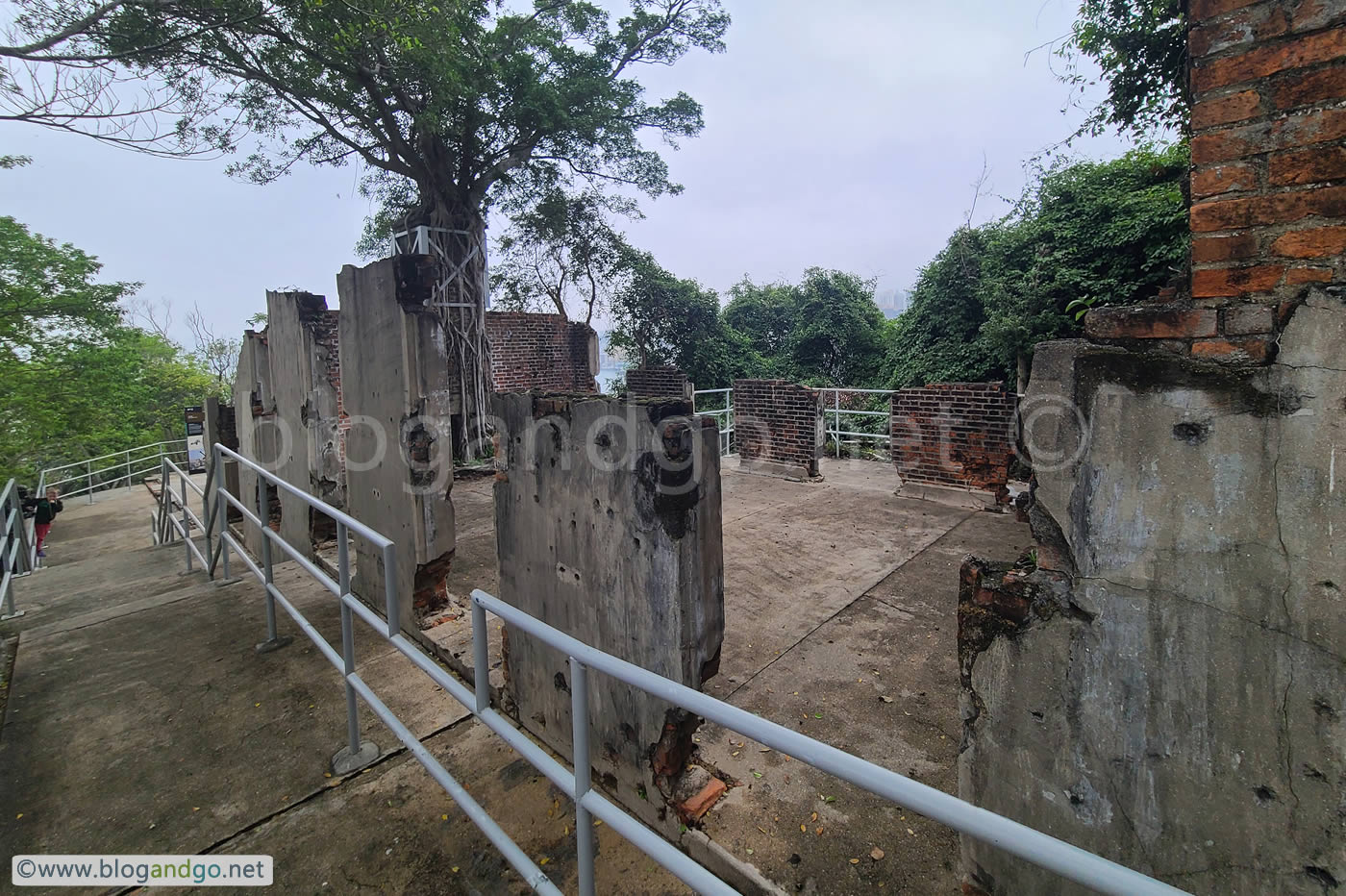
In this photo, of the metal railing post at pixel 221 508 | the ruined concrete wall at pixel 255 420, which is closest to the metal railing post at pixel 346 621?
the metal railing post at pixel 221 508

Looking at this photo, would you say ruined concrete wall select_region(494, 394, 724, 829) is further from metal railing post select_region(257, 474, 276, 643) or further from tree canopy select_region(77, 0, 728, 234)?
tree canopy select_region(77, 0, 728, 234)

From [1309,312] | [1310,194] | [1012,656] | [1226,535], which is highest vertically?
[1310,194]

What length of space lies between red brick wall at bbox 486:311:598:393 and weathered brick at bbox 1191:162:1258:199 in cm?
1050

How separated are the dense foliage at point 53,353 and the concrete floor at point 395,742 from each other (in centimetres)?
696

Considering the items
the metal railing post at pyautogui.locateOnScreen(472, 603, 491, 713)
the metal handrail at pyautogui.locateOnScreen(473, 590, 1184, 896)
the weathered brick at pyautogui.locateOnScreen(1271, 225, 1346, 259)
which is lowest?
the metal railing post at pyautogui.locateOnScreen(472, 603, 491, 713)

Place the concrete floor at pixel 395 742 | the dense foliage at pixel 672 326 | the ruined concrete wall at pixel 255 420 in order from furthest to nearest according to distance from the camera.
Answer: the dense foliage at pixel 672 326
the ruined concrete wall at pixel 255 420
the concrete floor at pixel 395 742

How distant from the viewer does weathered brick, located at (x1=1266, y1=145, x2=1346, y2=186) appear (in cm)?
117

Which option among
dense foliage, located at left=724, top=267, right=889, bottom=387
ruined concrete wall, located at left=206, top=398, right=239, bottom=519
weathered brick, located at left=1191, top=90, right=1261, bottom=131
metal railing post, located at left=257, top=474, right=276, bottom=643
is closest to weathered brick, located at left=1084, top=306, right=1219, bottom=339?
weathered brick, located at left=1191, top=90, right=1261, bottom=131

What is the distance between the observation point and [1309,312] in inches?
46.5

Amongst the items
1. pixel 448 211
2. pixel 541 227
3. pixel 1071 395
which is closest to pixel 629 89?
pixel 541 227

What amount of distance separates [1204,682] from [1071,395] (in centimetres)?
67

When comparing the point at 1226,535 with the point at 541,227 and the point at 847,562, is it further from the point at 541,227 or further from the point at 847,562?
the point at 541,227

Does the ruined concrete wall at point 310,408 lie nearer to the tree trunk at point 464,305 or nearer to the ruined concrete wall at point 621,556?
the ruined concrete wall at point 621,556

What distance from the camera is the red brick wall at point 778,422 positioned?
779 centimetres
